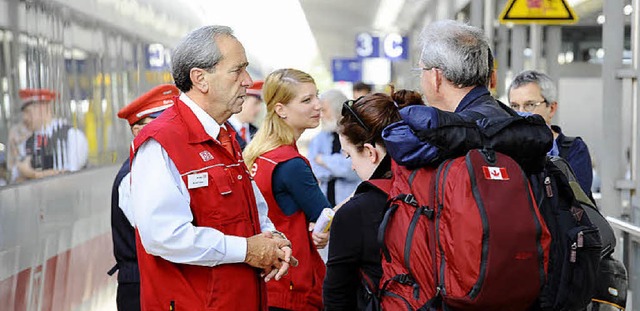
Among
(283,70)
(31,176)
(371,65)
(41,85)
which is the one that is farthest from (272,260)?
(371,65)

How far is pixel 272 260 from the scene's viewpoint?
3803 millimetres

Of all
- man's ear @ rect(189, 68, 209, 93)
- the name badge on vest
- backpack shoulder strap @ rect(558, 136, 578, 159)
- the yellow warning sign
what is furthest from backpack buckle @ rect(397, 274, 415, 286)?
the yellow warning sign

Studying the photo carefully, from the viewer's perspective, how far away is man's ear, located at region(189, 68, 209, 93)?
12.6 ft

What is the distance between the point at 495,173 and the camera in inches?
126

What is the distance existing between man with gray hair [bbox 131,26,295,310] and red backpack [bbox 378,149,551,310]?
0.64 metres

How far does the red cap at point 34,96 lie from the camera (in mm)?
5578

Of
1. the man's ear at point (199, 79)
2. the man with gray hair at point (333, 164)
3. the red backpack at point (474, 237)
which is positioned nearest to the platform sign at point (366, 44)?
the man with gray hair at point (333, 164)

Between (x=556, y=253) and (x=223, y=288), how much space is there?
1.08 m

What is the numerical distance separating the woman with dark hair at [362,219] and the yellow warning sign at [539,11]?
226 inches

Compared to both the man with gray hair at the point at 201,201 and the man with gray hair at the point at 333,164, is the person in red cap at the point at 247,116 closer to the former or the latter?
the man with gray hair at the point at 333,164

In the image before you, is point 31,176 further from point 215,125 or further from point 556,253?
point 556,253

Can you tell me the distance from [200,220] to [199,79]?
492 mm

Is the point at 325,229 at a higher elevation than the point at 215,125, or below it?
below

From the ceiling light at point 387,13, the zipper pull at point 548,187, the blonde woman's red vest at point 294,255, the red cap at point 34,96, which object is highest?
the ceiling light at point 387,13
